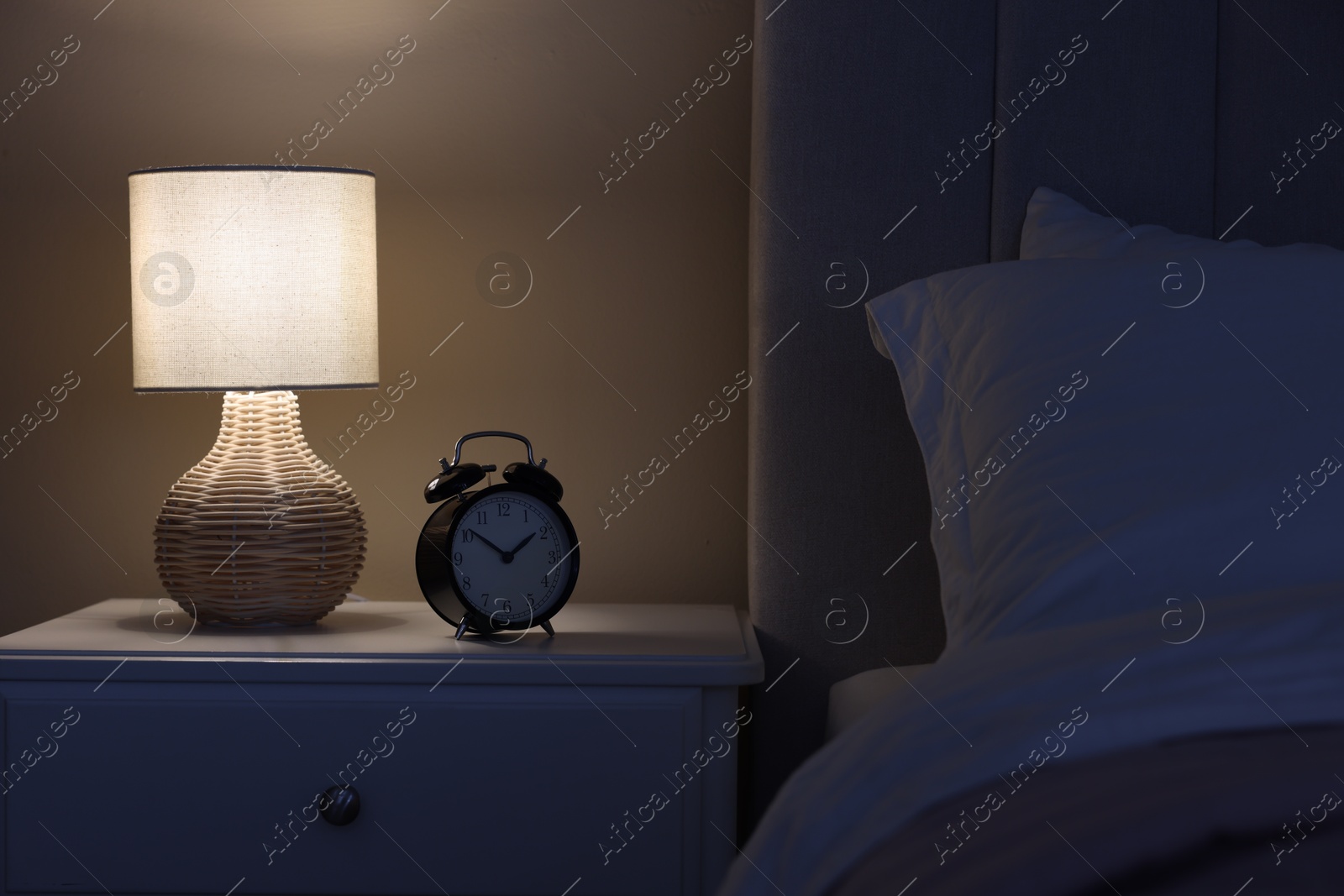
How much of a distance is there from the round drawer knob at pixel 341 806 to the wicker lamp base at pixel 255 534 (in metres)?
0.25

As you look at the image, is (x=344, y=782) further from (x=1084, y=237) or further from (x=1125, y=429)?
(x=1084, y=237)

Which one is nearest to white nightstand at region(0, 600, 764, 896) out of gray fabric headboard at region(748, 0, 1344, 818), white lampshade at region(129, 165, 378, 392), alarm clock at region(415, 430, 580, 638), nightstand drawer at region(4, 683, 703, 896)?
nightstand drawer at region(4, 683, 703, 896)

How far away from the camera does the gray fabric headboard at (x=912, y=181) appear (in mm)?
1297

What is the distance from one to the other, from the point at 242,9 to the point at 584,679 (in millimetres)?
1086

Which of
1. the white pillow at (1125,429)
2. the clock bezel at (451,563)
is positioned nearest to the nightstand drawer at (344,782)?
the clock bezel at (451,563)

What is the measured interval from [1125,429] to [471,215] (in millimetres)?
998

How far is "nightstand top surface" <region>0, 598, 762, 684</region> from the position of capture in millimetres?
1116

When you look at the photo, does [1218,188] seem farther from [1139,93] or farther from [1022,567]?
[1022,567]

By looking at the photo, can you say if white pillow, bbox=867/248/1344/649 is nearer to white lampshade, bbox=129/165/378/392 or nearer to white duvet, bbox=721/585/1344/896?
white duvet, bbox=721/585/1344/896

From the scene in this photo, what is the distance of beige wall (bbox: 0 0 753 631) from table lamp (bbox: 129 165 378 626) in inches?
11.2

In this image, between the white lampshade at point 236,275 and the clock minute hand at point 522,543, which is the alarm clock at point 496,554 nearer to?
the clock minute hand at point 522,543

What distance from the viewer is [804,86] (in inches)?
51.3

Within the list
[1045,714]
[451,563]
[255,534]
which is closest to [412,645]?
[451,563]

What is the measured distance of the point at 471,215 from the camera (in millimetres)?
1550
